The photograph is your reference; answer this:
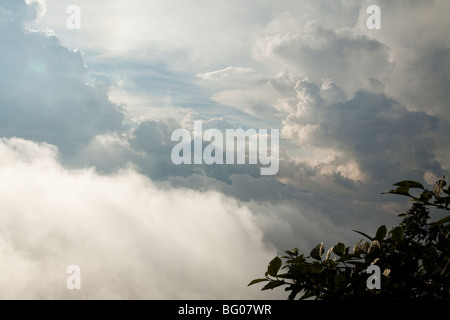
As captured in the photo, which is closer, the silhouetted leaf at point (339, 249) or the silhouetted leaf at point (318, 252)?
the silhouetted leaf at point (339, 249)

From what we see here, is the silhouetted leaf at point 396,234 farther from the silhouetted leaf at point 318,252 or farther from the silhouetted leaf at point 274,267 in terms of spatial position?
the silhouetted leaf at point 274,267

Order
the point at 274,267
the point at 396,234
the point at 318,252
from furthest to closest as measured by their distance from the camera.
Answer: the point at 318,252, the point at 396,234, the point at 274,267

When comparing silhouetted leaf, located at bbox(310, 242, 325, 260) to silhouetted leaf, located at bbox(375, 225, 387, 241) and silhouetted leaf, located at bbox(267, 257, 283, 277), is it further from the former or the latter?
silhouetted leaf, located at bbox(267, 257, 283, 277)

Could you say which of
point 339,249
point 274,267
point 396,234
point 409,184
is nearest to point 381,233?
point 396,234

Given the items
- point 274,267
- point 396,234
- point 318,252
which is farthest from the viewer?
point 318,252

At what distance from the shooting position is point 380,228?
4.00 meters

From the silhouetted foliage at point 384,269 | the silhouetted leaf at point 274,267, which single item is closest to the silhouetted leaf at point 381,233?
the silhouetted foliage at point 384,269

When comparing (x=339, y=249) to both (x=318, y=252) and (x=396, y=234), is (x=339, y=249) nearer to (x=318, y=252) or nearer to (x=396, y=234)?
(x=318, y=252)

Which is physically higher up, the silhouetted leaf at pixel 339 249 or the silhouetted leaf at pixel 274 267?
the silhouetted leaf at pixel 339 249

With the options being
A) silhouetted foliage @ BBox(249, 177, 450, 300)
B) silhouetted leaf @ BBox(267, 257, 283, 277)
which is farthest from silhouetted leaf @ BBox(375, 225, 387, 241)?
silhouetted leaf @ BBox(267, 257, 283, 277)

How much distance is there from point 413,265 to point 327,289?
1.06 m

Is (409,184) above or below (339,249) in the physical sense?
above
